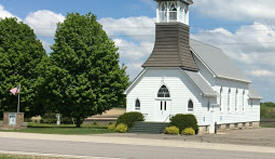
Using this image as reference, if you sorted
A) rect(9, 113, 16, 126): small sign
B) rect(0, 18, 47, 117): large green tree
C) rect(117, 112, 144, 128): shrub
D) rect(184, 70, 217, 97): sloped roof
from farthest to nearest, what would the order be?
rect(0, 18, 47, 117): large green tree < rect(9, 113, 16, 126): small sign < rect(184, 70, 217, 97): sloped roof < rect(117, 112, 144, 128): shrub

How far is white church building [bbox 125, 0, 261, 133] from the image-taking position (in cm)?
4153

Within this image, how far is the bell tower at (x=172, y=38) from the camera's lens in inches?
1646

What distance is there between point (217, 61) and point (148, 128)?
14556 mm

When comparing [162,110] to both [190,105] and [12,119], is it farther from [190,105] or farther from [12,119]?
[12,119]

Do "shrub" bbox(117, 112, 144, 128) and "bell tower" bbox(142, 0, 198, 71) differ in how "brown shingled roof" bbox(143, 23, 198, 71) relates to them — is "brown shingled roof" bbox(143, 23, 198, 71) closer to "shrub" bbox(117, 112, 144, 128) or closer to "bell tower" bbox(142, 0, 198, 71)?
"bell tower" bbox(142, 0, 198, 71)

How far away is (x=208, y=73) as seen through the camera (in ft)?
147

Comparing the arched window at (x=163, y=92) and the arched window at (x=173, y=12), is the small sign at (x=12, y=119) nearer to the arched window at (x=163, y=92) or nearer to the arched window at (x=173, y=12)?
the arched window at (x=163, y=92)

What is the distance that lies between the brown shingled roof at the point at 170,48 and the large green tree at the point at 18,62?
13.0 metres

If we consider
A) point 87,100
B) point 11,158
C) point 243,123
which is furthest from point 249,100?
point 11,158

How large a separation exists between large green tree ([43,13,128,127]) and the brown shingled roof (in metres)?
4.89

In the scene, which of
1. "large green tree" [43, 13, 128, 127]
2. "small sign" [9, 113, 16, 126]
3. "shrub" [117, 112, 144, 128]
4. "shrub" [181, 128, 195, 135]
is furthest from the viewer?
"large green tree" [43, 13, 128, 127]

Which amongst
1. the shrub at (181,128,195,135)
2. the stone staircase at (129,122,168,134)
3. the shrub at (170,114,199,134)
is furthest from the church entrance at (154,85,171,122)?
the shrub at (181,128,195,135)

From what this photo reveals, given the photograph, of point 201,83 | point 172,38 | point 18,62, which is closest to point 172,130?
point 201,83

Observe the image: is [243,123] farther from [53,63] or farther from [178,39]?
[53,63]
